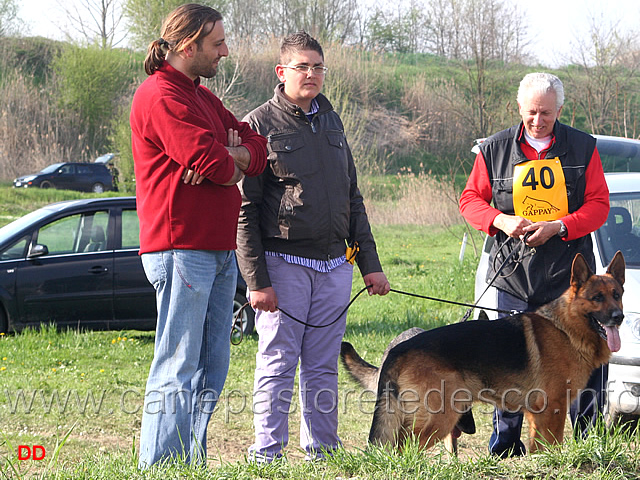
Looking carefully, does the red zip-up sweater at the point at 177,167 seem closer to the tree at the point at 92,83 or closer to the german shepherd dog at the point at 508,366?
the german shepherd dog at the point at 508,366

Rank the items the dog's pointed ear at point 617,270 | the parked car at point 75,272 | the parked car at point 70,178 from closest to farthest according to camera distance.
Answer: the dog's pointed ear at point 617,270, the parked car at point 75,272, the parked car at point 70,178

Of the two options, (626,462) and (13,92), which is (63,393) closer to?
(626,462)

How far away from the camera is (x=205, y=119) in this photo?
3.06 m

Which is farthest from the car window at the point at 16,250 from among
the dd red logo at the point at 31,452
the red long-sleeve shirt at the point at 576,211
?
the red long-sleeve shirt at the point at 576,211

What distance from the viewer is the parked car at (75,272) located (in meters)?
7.45

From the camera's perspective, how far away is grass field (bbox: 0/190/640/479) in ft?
9.71

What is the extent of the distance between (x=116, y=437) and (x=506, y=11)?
24.5 metres

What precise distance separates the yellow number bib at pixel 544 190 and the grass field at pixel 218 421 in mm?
1174

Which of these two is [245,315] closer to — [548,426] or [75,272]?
[75,272]

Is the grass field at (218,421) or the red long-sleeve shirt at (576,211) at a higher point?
the red long-sleeve shirt at (576,211)

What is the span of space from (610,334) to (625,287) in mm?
1138

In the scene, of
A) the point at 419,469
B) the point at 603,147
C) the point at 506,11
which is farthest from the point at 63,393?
the point at 506,11

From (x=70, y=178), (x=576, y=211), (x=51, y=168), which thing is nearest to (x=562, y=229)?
(x=576, y=211)

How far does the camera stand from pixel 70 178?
102 ft
